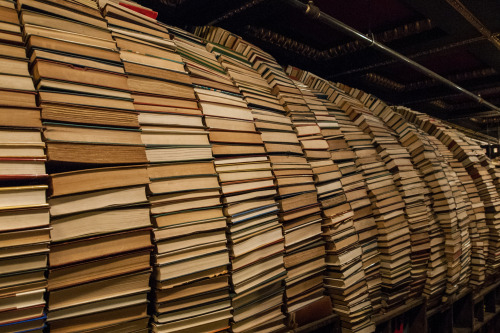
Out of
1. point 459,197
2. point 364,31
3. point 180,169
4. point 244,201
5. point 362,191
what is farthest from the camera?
point 459,197

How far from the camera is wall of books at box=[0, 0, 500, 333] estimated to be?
133 centimetres

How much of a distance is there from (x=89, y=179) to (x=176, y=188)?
0.42 m

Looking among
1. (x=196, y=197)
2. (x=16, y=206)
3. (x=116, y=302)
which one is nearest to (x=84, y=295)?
(x=116, y=302)

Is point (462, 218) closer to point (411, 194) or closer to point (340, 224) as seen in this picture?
point (411, 194)

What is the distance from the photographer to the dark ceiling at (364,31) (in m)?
3.18

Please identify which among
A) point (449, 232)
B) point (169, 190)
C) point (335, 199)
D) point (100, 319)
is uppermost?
point (169, 190)

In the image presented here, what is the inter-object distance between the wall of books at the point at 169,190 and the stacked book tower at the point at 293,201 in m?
0.01

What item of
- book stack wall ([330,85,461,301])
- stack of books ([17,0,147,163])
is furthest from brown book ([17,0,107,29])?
book stack wall ([330,85,461,301])

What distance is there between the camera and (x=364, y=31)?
14.0ft

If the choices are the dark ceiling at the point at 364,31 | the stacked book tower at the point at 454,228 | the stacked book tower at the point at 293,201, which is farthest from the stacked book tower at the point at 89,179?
the stacked book tower at the point at 454,228

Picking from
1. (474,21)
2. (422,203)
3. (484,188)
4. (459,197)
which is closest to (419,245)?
(422,203)

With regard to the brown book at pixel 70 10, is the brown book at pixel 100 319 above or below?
below

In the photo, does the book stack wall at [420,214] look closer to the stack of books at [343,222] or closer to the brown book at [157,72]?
the stack of books at [343,222]

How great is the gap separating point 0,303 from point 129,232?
19.6 inches
